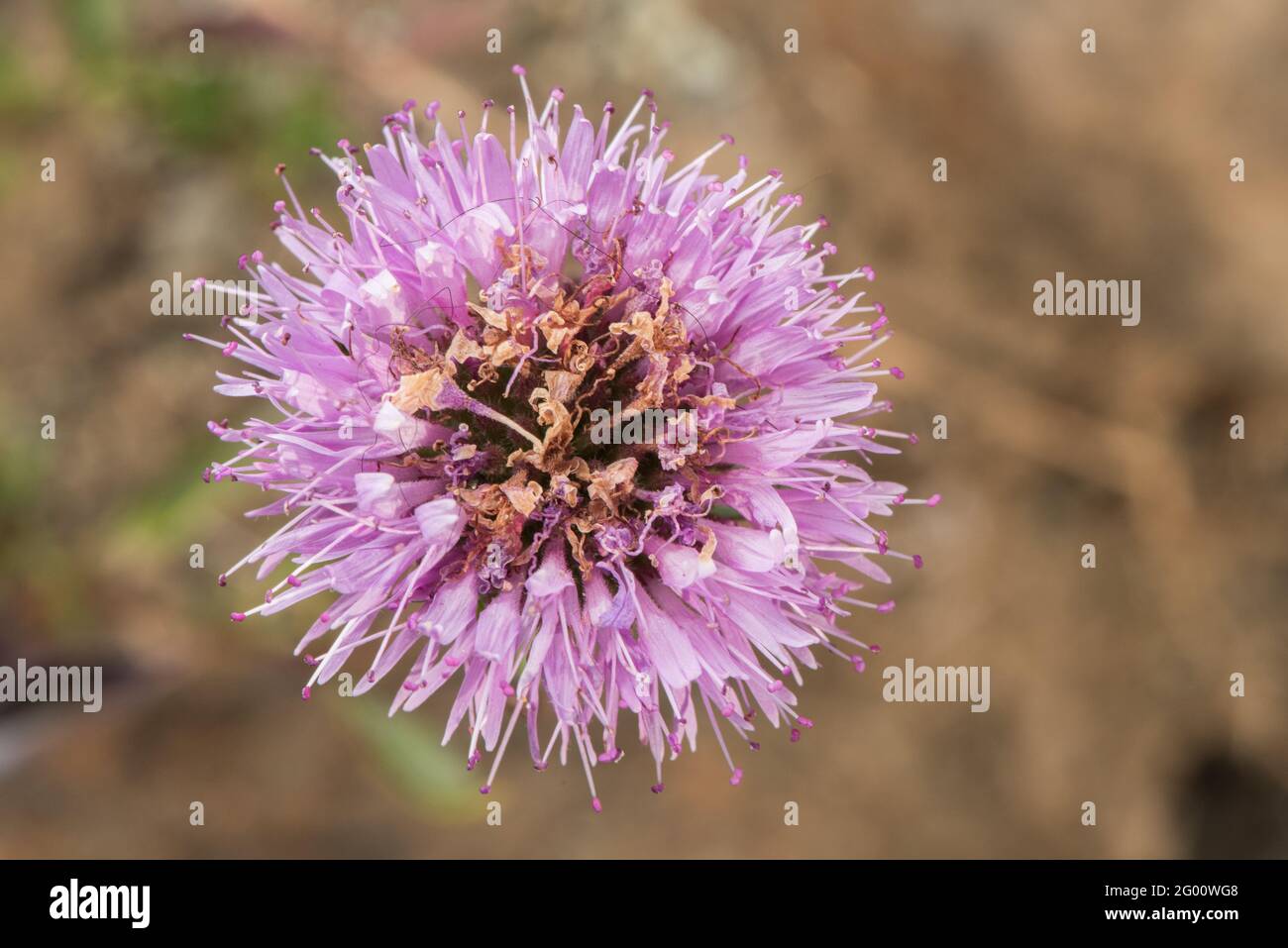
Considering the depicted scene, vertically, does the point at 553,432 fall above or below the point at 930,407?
below

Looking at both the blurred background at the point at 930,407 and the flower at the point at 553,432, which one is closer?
the flower at the point at 553,432

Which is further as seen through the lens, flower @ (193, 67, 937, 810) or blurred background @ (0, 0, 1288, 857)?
blurred background @ (0, 0, 1288, 857)

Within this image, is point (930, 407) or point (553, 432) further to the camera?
point (930, 407)

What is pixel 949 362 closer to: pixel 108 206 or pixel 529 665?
pixel 529 665
